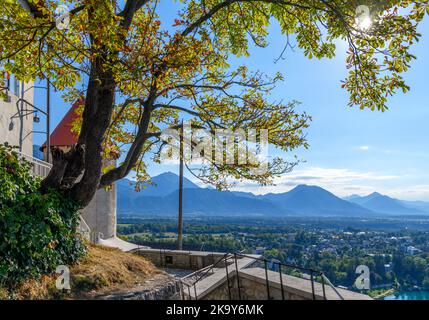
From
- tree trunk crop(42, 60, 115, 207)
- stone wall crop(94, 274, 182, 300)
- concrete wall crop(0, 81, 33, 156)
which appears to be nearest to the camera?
stone wall crop(94, 274, 182, 300)

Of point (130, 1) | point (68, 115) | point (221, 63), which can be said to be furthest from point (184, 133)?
point (68, 115)

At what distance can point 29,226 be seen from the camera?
7.88 meters

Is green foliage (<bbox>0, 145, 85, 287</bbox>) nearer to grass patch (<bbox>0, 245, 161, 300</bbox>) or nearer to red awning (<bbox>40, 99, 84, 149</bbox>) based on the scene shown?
grass patch (<bbox>0, 245, 161, 300</bbox>)

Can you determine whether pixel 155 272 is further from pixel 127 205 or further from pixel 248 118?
pixel 127 205

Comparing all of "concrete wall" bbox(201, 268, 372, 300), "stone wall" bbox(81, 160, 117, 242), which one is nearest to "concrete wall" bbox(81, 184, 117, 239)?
"stone wall" bbox(81, 160, 117, 242)

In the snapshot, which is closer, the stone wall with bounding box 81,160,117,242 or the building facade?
the building facade

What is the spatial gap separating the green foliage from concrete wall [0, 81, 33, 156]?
17.4ft

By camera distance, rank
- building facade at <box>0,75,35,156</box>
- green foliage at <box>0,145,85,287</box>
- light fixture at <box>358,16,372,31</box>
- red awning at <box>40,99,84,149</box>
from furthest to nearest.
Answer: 1. red awning at <box>40,99,84,149</box>
2. building facade at <box>0,75,35,156</box>
3. green foliage at <box>0,145,85,287</box>
4. light fixture at <box>358,16,372,31</box>

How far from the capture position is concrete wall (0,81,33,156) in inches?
559

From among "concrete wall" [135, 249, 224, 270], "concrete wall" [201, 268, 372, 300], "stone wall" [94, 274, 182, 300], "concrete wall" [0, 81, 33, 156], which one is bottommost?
"stone wall" [94, 274, 182, 300]

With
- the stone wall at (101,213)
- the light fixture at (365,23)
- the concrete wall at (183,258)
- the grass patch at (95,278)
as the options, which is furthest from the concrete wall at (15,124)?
the light fixture at (365,23)

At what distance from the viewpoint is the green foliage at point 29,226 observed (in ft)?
24.3

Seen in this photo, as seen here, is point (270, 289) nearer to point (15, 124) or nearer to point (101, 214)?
point (15, 124)

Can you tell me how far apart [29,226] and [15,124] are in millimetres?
8850
